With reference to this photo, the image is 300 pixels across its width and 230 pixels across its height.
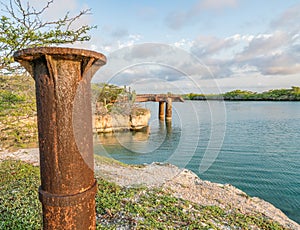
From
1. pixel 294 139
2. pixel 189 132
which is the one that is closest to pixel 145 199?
pixel 189 132

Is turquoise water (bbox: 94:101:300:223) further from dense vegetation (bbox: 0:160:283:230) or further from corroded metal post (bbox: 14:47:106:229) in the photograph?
corroded metal post (bbox: 14:47:106:229)

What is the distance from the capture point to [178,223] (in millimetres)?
2951

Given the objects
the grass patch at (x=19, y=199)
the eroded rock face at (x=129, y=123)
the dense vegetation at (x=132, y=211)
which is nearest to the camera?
the grass patch at (x=19, y=199)

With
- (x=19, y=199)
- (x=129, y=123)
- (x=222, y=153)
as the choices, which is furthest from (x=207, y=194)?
(x=129, y=123)

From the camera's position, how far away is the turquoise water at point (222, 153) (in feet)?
16.1

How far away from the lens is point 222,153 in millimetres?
10133

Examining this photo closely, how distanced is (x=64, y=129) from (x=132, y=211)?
7.71 feet

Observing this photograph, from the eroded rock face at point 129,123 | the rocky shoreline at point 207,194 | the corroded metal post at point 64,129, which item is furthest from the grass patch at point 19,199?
the eroded rock face at point 129,123

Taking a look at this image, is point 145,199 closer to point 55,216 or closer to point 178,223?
point 178,223

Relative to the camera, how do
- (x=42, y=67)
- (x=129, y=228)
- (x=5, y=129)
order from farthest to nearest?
(x=5, y=129) → (x=129, y=228) → (x=42, y=67)

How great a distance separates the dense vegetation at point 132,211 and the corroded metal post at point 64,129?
1.62 metres

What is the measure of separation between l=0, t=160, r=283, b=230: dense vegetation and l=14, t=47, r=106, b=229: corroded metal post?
5.30ft

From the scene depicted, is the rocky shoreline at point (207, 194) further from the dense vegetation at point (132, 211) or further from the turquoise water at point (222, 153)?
the turquoise water at point (222, 153)

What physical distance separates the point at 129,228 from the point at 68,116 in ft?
6.75
